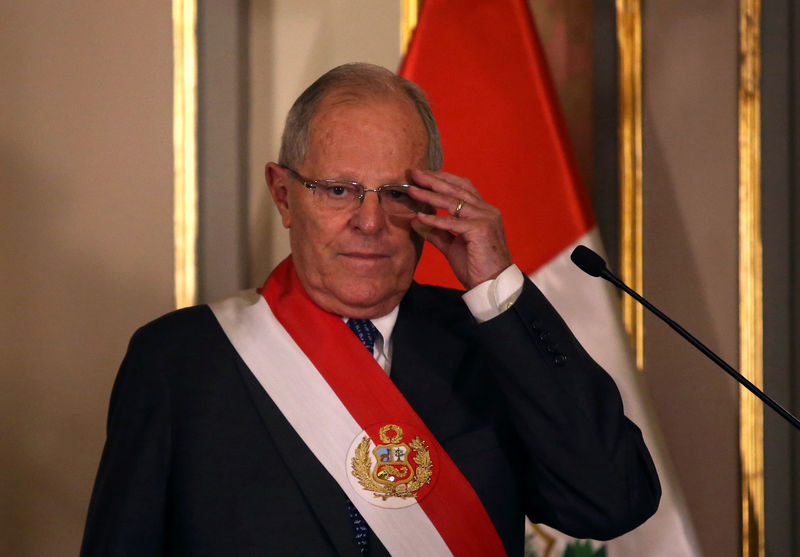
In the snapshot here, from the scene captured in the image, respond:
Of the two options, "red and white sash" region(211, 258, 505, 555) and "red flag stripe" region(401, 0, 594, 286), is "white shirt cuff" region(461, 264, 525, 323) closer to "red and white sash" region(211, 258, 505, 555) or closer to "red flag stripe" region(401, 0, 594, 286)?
"red and white sash" region(211, 258, 505, 555)

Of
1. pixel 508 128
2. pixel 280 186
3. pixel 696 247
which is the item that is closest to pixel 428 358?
pixel 280 186

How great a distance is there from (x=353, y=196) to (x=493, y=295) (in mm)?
249

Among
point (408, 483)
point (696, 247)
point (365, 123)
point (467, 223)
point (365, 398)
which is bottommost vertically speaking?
point (408, 483)

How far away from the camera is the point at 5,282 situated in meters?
1.90

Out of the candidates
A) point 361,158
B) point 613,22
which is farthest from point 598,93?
point 361,158

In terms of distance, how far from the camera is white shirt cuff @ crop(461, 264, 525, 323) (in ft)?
3.83

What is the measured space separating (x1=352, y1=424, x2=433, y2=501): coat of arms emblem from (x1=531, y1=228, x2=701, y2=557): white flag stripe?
0.76 metres

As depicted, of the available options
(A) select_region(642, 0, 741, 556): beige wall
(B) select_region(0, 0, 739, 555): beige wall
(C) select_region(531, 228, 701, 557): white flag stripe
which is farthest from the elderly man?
(A) select_region(642, 0, 741, 556): beige wall

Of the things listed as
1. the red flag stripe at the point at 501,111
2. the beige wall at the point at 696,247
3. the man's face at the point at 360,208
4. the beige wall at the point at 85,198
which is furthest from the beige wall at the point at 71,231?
the beige wall at the point at 696,247

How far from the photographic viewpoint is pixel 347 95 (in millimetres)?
1275

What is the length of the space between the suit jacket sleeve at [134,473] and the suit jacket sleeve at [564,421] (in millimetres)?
441

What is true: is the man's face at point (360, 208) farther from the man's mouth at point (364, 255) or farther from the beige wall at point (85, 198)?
the beige wall at point (85, 198)

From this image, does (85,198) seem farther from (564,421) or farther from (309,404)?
(564,421)

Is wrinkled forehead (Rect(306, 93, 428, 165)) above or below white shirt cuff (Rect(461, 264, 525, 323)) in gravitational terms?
above
